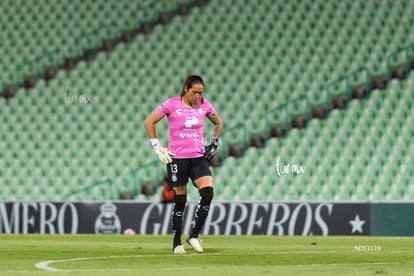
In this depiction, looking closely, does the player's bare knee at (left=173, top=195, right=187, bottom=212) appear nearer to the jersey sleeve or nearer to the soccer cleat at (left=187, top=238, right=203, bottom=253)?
the soccer cleat at (left=187, top=238, right=203, bottom=253)

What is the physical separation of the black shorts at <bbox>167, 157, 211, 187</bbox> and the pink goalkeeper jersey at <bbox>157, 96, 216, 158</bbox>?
6cm

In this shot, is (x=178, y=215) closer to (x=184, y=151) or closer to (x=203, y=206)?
(x=203, y=206)

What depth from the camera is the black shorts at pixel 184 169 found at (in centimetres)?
1179

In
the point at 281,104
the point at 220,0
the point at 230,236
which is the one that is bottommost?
the point at 230,236

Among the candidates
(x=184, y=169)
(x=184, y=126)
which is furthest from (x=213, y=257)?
(x=184, y=126)

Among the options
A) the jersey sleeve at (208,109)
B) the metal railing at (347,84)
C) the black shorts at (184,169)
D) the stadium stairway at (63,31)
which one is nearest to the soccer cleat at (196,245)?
the black shorts at (184,169)

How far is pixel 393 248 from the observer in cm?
1359

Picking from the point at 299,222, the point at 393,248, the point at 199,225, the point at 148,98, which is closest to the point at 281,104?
the point at 148,98

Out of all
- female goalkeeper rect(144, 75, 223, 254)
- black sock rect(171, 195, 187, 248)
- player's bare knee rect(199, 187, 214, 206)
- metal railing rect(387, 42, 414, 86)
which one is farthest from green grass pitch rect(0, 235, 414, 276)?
metal railing rect(387, 42, 414, 86)

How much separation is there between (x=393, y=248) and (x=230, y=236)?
182 inches

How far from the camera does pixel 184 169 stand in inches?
465

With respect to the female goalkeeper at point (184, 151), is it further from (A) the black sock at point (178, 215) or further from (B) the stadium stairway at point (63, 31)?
(B) the stadium stairway at point (63, 31)

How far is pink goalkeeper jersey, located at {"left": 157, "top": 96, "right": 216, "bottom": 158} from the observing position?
38.5 ft

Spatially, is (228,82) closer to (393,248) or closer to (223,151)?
(223,151)
